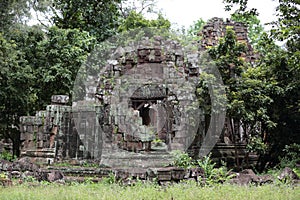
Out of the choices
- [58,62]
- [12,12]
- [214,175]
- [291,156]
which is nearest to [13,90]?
[58,62]

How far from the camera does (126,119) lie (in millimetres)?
15430

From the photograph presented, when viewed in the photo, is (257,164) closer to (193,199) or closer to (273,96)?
(273,96)

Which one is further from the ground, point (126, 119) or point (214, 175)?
point (126, 119)

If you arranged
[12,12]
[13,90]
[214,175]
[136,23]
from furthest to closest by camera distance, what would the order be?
1. [136,23]
2. [13,90]
3. [12,12]
4. [214,175]

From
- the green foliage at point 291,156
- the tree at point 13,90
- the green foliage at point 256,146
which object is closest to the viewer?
the green foliage at point 291,156

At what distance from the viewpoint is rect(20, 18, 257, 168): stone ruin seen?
1418 cm

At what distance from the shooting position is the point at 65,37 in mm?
18000

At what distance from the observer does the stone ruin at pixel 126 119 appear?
14.2 metres

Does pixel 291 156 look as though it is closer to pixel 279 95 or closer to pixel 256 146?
pixel 256 146

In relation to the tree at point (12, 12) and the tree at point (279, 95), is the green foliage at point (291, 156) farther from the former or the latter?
the tree at point (12, 12)

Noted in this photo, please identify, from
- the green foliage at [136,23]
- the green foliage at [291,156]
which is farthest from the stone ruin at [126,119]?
the green foliage at [136,23]

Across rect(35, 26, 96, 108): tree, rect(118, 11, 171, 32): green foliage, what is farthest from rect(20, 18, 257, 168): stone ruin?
rect(118, 11, 171, 32): green foliage

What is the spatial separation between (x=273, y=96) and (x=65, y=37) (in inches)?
375

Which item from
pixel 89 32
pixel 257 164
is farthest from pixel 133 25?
pixel 257 164
